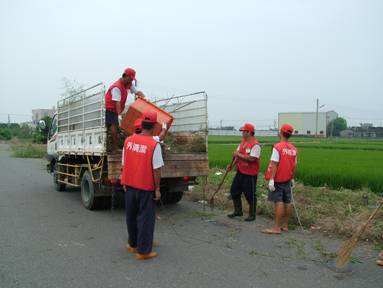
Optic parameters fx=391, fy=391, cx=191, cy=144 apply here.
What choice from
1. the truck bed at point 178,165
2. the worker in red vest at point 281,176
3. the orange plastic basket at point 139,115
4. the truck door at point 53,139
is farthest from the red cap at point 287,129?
the truck door at point 53,139

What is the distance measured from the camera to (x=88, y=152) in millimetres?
7902

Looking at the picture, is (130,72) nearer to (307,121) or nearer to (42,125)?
(42,125)

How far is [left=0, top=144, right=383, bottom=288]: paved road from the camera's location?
4.20 metres

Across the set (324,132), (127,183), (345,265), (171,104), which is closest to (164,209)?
(171,104)

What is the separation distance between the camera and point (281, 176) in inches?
250

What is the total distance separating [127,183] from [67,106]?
17.5 ft

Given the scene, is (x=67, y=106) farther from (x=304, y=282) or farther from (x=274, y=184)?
(x=304, y=282)

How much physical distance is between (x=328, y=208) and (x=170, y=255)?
149 inches

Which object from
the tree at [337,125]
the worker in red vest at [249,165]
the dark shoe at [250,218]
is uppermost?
the tree at [337,125]

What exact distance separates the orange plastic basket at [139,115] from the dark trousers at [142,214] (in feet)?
6.83

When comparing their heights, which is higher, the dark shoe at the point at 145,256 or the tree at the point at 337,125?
the tree at the point at 337,125

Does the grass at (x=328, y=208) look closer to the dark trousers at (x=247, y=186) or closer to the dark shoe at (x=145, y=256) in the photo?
the dark trousers at (x=247, y=186)

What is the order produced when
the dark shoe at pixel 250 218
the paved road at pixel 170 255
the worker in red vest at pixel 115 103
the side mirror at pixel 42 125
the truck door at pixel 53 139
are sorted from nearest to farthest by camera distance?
the paved road at pixel 170 255, the dark shoe at pixel 250 218, the worker in red vest at pixel 115 103, the truck door at pixel 53 139, the side mirror at pixel 42 125

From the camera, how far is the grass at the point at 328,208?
6.22 m
